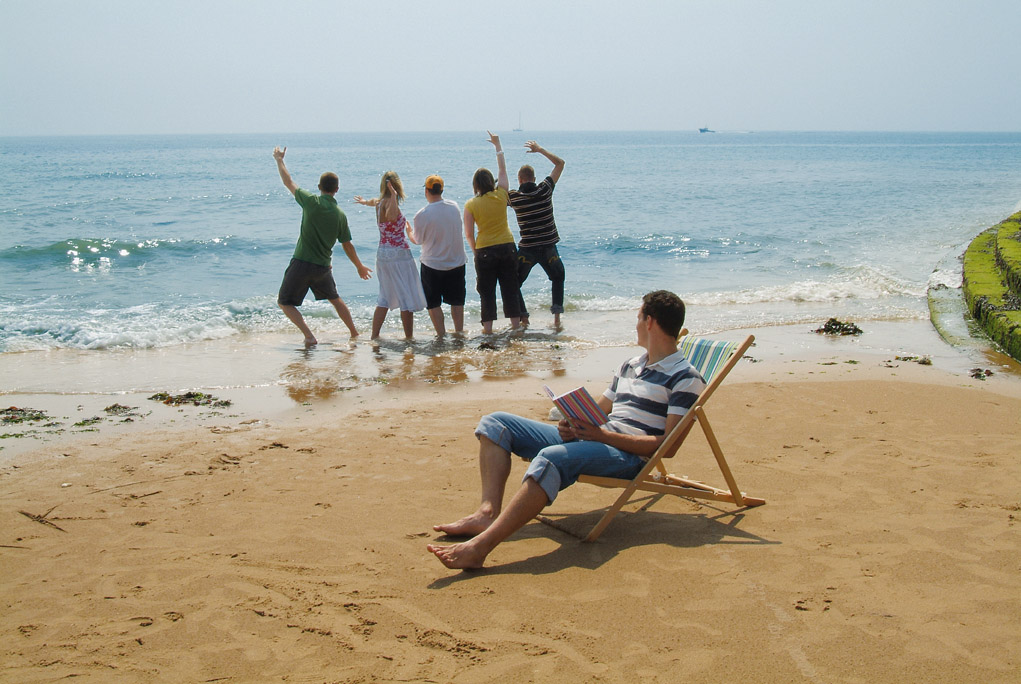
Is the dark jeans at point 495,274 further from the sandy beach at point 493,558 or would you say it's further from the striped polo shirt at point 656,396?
the striped polo shirt at point 656,396

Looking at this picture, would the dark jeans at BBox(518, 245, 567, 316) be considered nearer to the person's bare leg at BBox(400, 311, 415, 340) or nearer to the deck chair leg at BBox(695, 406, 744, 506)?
the person's bare leg at BBox(400, 311, 415, 340)

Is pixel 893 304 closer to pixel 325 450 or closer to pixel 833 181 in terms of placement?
pixel 325 450

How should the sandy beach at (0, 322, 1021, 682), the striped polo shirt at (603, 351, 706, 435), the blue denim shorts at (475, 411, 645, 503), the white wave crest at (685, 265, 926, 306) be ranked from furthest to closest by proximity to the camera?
the white wave crest at (685, 265, 926, 306) < the striped polo shirt at (603, 351, 706, 435) < the blue denim shorts at (475, 411, 645, 503) < the sandy beach at (0, 322, 1021, 682)

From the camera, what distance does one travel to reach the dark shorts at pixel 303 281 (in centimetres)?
923

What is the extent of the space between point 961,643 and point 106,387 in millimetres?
7154

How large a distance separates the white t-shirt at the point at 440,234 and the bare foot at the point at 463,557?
19.1 ft

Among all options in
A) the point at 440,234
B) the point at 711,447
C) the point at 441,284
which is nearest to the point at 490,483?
the point at 711,447

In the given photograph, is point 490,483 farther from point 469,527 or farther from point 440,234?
point 440,234

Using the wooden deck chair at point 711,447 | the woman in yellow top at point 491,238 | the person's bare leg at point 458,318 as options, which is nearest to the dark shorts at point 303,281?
the person's bare leg at point 458,318

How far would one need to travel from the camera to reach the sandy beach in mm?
3041

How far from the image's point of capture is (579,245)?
2042cm

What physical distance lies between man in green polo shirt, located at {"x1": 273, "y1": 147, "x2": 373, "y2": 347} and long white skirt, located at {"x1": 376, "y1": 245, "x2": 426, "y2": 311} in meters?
0.28

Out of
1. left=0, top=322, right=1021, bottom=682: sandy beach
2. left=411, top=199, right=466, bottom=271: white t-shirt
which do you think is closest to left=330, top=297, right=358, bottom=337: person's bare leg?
left=411, top=199, right=466, bottom=271: white t-shirt

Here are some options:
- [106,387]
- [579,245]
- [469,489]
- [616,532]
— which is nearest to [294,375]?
[106,387]
